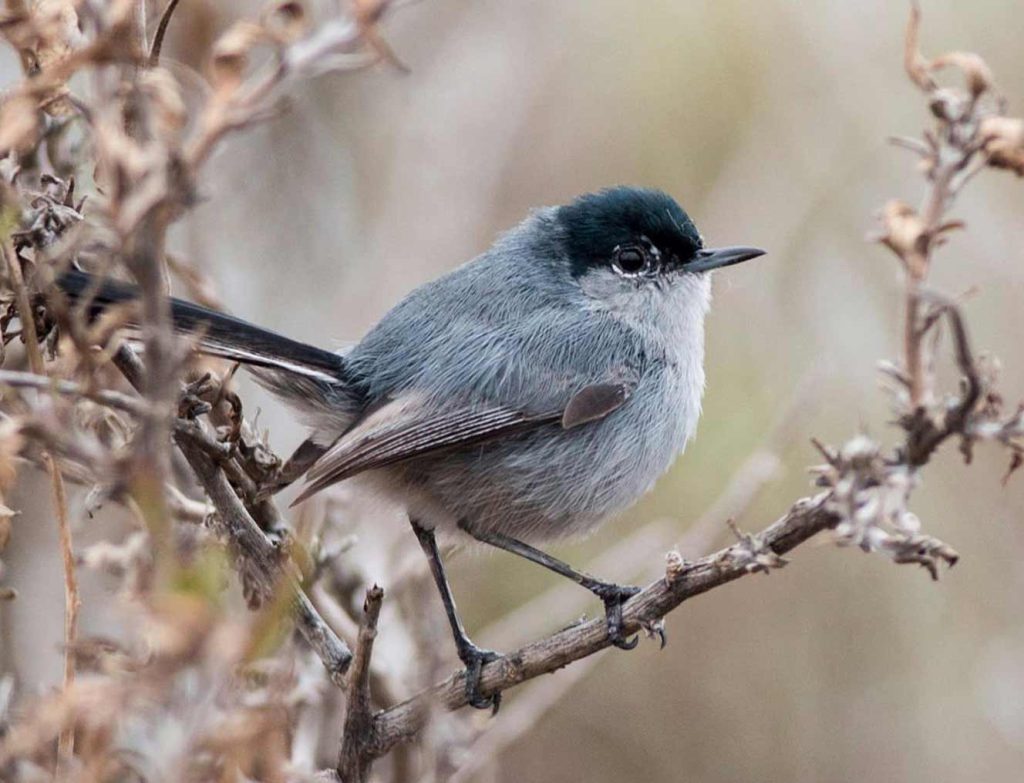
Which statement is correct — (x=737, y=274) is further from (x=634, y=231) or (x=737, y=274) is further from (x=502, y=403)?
(x=502, y=403)

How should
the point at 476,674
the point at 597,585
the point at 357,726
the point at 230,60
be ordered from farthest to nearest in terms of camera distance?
the point at 597,585 → the point at 476,674 → the point at 357,726 → the point at 230,60

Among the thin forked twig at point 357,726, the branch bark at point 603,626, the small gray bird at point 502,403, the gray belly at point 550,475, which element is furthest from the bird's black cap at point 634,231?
the thin forked twig at point 357,726

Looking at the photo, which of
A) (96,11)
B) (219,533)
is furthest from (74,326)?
(219,533)

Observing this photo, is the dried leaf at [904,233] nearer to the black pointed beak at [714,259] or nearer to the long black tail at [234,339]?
the long black tail at [234,339]

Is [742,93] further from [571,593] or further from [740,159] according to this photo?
[571,593]

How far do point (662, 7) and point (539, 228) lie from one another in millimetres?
1508

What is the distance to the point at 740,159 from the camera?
4.20 m

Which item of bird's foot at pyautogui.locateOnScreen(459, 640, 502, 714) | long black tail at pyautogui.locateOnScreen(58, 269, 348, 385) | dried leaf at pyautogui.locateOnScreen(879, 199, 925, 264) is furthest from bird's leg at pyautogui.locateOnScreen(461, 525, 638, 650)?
dried leaf at pyautogui.locateOnScreen(879, 199, 925, 264)

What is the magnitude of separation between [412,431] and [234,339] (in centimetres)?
43

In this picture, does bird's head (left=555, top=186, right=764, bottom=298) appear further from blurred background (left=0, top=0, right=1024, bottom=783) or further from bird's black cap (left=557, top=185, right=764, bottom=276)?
blurred background (left=0, top=0, right=1024, bottom=783)

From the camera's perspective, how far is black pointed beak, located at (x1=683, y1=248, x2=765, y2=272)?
3.10 meters

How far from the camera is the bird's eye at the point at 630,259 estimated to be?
3221 millimetres

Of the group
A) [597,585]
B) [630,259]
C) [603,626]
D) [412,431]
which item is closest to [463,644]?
[597,585]

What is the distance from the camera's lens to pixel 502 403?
8.96ft
